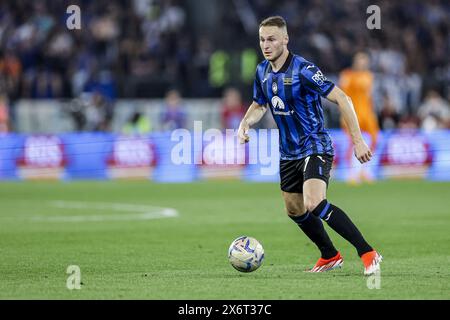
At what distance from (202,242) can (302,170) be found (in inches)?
135

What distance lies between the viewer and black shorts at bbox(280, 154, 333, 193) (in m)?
9.59

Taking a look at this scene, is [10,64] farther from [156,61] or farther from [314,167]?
[314,167]

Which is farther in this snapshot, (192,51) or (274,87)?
(192,51)

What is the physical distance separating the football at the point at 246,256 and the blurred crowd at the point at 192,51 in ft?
55.3

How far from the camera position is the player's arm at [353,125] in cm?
913

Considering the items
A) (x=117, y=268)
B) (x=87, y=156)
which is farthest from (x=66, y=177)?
(x=117, y=268)

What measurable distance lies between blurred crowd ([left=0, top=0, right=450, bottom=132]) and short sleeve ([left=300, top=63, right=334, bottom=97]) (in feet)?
55.3

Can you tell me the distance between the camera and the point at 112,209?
1767 cm

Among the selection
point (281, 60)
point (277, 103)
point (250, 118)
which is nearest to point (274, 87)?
point (277, 103)

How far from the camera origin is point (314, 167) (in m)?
9.60

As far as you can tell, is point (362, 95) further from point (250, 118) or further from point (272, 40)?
point (272, 40)

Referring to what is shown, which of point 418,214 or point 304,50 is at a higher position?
point 304,50

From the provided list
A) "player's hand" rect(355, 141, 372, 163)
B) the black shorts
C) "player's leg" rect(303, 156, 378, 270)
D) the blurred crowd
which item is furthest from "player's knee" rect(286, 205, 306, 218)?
the blurred crowd
